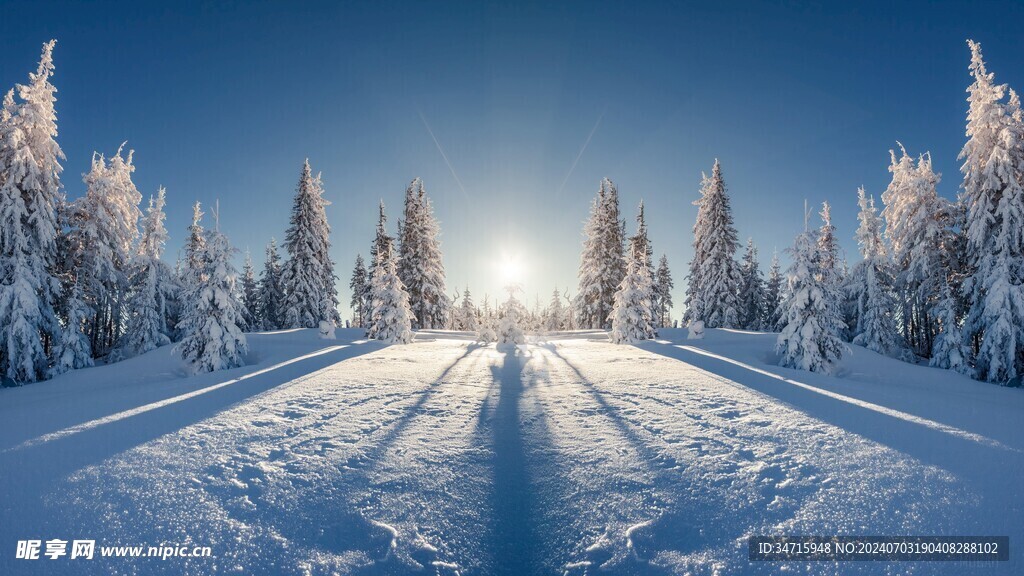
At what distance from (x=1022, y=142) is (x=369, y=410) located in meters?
20.9

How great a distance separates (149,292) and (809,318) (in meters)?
→ 27.3

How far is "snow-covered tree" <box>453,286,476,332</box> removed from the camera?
5078 cm

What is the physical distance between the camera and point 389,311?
827 inches

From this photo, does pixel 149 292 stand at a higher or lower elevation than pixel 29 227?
lower

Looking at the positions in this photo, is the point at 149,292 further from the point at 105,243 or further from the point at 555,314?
the point at 555,314

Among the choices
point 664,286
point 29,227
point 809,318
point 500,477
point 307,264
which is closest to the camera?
point 500,477

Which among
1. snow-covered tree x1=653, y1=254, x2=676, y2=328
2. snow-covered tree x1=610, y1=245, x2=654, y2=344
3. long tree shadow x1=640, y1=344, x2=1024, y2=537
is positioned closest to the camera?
long tree shadow x1=640, y1=344, x2=1024, y2=537

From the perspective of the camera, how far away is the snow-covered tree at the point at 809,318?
12.2 m

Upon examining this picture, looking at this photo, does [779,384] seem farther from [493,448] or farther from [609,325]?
[609,325]

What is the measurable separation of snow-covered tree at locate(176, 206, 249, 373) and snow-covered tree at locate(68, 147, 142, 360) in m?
7.64

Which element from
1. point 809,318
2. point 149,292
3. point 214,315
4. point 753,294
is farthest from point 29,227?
point 753,294

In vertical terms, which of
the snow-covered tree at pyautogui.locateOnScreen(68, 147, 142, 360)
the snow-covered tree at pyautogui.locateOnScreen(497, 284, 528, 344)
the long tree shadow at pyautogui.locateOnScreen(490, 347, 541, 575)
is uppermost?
the snow-covered tree at pyautogui.locateOnScreen(68, 147, 142, 360)

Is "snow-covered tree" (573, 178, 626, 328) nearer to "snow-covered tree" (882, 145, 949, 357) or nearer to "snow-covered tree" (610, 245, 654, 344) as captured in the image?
"snow-covered tree" (610, 245, 654, 344)

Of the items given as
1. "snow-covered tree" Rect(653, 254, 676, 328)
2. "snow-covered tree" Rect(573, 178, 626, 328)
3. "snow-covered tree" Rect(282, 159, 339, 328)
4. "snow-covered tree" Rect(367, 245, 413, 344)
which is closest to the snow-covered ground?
"snow-covered tree" Rect(367, 245, 413, 344)
